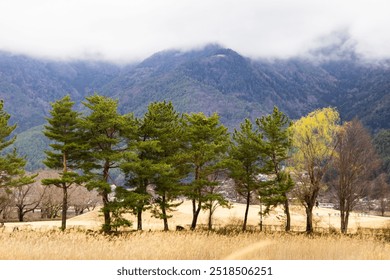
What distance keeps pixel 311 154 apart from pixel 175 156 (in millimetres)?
10907

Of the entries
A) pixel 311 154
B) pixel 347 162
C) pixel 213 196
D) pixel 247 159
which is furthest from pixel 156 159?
pixel 347 162

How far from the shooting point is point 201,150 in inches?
1341

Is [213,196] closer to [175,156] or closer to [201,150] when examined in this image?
[201,150]

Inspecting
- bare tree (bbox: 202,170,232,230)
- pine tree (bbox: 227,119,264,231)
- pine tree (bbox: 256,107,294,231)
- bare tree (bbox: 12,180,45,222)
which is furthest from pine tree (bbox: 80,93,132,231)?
bare tree (bbox: 12,180,45,222)

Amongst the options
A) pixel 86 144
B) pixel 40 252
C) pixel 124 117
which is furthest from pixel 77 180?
pixel 40 252

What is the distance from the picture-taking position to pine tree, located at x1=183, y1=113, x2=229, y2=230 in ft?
112

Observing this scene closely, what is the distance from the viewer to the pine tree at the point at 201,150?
112ft

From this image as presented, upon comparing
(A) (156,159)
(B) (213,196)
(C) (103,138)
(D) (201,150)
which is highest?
(C) (103,138)

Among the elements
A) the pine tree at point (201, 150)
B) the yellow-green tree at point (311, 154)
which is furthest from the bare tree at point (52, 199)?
the yellow-green tree at point (311, 154)

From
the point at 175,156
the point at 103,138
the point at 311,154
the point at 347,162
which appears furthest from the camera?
the point at 311,154

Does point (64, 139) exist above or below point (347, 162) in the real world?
above

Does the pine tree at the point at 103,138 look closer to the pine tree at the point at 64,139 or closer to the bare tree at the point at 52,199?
the pine tree at the point at 64,139

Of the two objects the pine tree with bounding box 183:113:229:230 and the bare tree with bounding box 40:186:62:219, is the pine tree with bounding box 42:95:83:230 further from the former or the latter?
the bare tree with bounding box 40:186:62:219
